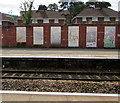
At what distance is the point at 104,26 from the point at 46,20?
22004mm

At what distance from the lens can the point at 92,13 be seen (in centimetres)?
4019

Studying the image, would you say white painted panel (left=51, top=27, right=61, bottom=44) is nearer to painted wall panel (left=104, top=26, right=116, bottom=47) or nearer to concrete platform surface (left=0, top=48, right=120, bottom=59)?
concrete platform surface (left=0, top=48, right=120, bottom=59)

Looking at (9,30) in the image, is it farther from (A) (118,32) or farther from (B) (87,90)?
(B) (87,90)

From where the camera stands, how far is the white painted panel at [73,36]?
2267cm

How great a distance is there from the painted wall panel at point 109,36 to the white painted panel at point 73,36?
383 centimetres

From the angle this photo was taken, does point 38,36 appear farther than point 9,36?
No

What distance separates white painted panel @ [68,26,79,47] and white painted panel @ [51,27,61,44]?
4.44 feet

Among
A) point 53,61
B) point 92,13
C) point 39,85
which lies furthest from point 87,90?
point 92,13

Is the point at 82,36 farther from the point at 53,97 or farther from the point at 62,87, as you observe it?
the point at 53,97

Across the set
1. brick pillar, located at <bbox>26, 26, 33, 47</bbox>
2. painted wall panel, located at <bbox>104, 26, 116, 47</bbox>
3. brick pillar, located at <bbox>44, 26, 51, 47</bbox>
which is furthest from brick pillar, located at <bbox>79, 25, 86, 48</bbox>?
brick pillar, located at <bbox>26, 26, 33, 47</bbox>

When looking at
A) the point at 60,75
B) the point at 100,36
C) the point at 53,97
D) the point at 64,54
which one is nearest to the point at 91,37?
the point at 100,36

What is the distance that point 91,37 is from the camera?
74.7 feet

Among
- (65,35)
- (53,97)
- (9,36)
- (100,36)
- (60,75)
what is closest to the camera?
(53,97)

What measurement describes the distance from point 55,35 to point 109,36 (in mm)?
7243
